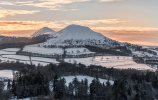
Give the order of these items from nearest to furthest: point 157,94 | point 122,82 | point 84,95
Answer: point 122,82, point 84,95, point 157,94

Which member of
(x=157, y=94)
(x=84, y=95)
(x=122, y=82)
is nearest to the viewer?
(x=122, y=82)

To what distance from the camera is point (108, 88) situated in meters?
165

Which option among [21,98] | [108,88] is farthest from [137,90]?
[21,98]

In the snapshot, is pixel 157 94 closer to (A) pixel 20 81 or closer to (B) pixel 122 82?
(B) pixel 122 82

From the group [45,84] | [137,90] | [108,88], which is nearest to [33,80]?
[45,84]

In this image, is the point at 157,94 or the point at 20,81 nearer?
the point at 20,81

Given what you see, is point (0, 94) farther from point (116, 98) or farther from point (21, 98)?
point (116, 98)

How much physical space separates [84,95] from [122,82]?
53.3 ft

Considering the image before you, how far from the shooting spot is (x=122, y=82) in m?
152

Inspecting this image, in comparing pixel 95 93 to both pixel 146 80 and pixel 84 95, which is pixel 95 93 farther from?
pixel 146 80

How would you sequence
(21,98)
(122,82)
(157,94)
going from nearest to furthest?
(21,98) < (122,82) < (157,94)

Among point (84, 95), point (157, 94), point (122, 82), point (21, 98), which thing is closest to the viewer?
point (21, 98)

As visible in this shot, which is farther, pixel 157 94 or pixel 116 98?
pixel 157 94

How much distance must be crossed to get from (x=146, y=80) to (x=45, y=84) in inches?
1966
